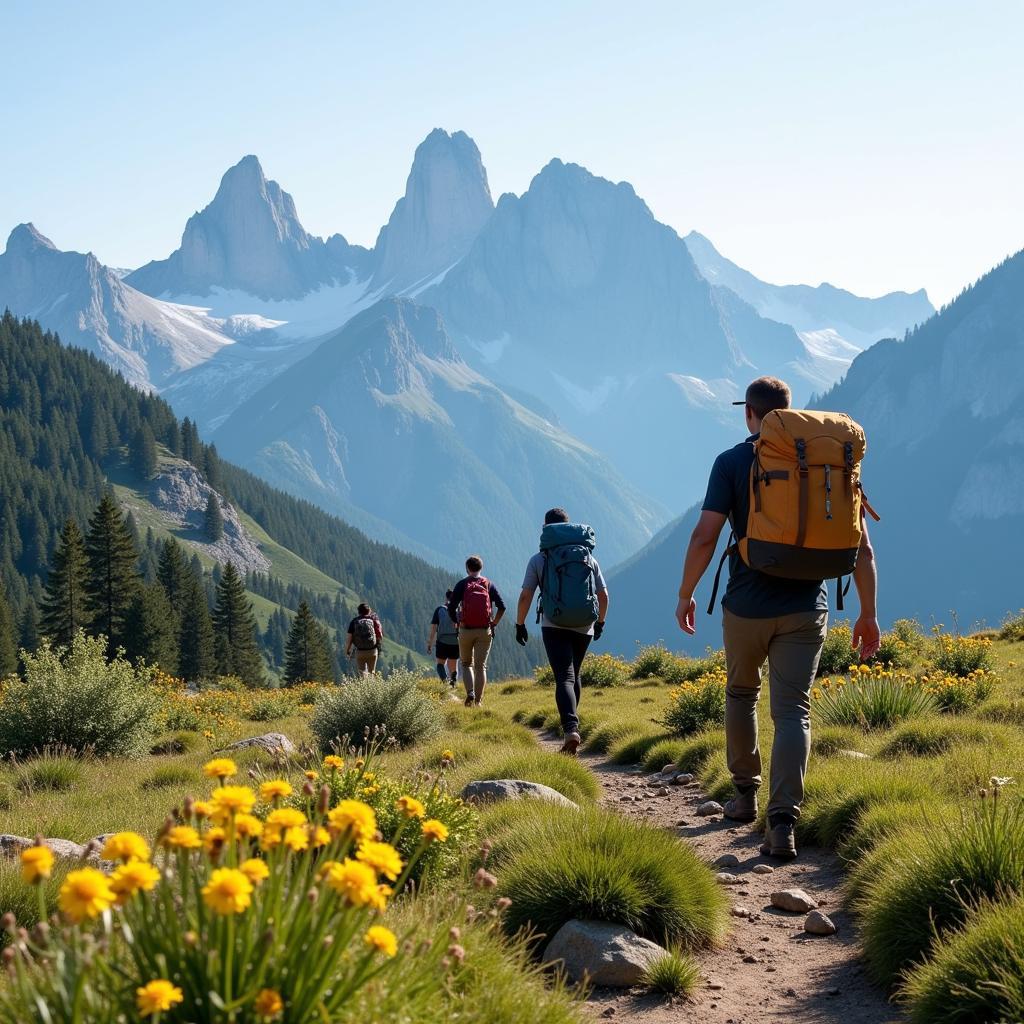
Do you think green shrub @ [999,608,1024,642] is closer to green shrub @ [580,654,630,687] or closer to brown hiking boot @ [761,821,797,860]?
green shrub @ [580,654,630,687]

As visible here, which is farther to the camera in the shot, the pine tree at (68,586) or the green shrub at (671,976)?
the pine tree at (68,586)

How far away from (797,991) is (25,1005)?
394 cm

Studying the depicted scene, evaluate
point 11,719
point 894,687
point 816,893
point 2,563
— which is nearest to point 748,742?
point 816,893

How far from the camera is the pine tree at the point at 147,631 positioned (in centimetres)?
7262

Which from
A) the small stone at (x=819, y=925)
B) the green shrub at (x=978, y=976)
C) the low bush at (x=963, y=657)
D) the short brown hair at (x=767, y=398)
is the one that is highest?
the short brown hair at (x=767, y=398)

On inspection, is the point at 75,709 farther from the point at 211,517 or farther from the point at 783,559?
the point at 211,517

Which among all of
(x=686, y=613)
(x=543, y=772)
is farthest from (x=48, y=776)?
(x=686, y=613)

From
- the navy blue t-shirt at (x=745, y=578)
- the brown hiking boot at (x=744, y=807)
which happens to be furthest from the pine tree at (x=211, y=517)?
the navy blue t-shirt at (x=745, y=578)

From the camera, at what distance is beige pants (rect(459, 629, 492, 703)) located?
1808 centimetres

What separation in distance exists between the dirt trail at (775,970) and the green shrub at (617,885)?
237 millimetres

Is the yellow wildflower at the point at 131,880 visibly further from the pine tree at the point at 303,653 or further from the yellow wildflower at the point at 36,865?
the pine tree at the point at 303,653

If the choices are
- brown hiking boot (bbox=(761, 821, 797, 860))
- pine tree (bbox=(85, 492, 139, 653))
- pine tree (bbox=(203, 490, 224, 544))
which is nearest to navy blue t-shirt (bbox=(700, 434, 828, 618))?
brown hiking boot (bbox=(761, 821, 797, 860))

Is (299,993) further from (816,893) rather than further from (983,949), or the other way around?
(816,893)

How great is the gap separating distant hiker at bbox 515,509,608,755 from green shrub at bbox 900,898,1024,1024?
749 cm
